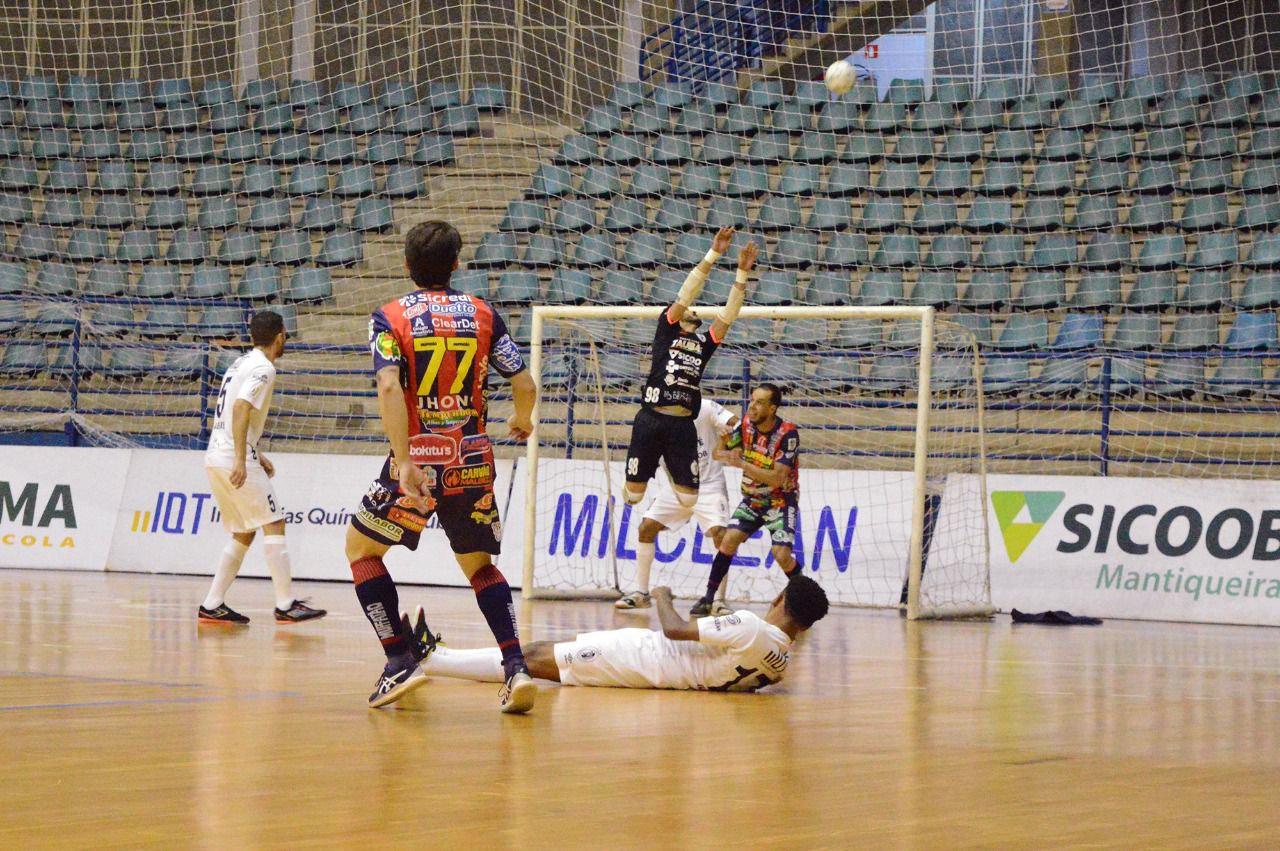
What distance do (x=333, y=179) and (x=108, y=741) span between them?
664 inches

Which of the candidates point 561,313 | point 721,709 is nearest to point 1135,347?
point 561,313

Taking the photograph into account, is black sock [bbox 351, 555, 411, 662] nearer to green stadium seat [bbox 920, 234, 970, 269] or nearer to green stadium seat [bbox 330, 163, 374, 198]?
green stadium seat [bbox 920, 234, 970, 269]

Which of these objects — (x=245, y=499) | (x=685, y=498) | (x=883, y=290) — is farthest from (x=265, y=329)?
(x=883, y=290)

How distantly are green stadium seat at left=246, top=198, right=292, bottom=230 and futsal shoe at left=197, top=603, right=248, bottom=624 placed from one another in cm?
1168

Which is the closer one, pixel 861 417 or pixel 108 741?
pixel 108 741

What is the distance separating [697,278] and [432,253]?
495 centimetres

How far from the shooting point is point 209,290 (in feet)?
65.3

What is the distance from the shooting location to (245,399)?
32.2 ft

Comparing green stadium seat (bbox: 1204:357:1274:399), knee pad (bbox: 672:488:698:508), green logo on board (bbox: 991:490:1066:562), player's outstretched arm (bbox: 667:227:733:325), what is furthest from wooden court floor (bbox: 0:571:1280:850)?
green stadium seat (bbox: 1204:357:1274:399)

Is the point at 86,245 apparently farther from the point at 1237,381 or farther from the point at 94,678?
the point at 94,678

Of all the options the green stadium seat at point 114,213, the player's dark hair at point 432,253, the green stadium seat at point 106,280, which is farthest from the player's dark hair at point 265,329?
the green stadium seat at point 114,213

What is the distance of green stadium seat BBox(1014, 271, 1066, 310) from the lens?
56.7 ft

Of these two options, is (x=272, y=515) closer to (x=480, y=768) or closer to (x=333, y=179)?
(x=480, y=768)

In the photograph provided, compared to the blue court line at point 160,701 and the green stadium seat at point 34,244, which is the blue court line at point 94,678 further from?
the green stadium seat at point 34,244
